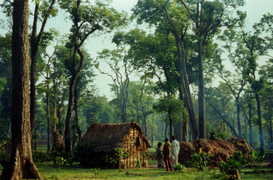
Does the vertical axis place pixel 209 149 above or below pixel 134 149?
below

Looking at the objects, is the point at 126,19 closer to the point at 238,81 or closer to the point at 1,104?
the point at 238,81

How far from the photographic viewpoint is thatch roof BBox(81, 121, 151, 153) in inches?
746

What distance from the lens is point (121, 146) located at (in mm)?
18547

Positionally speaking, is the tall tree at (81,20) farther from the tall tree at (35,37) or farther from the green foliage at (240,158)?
the green foliage at (240,158)

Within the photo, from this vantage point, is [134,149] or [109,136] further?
[109,136]

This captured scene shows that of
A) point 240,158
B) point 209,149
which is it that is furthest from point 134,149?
point 240,158

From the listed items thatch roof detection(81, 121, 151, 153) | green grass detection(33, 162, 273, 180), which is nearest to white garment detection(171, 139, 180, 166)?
green grass detection(33, 162, 273, 180)

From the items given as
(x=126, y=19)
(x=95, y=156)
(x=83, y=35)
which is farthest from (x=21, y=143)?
(x=126, y=19)

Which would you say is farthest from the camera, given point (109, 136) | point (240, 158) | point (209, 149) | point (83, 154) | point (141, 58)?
point (141, 58)

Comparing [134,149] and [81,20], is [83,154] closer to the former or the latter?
[134,149]

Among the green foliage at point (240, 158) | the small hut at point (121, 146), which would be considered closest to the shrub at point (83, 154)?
the small hut at point (121, 146)

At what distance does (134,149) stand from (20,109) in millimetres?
10439

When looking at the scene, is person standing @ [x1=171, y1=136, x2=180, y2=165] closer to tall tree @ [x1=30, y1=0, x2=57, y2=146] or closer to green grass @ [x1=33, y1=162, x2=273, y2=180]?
green grass @ [x1=33, y1=162, x2=273, y2=180]

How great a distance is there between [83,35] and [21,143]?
703 inches
